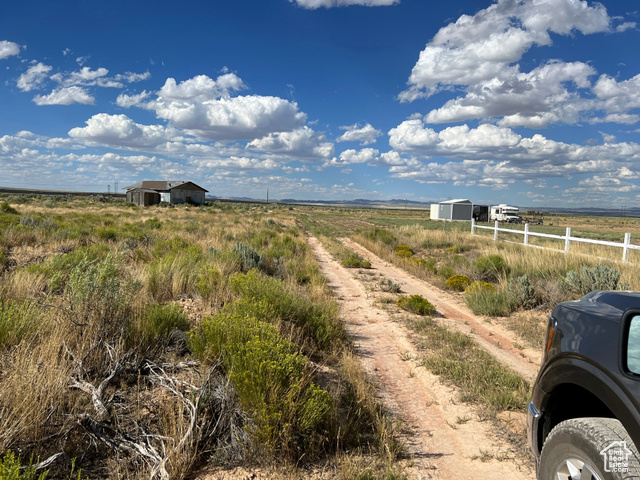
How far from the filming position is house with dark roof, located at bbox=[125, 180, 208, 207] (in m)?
59.2

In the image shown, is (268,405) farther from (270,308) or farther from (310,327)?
(310,327)

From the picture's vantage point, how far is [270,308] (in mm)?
5703

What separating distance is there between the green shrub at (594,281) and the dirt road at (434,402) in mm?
2431

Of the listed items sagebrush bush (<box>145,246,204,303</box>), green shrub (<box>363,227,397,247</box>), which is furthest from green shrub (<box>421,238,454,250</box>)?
sagebrush bush (<box>145,246,204,303</box>)

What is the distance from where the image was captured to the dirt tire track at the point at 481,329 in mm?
5961

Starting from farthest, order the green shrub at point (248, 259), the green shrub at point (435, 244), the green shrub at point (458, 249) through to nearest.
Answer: the green shrub at point (435, 244), the green shrub at point (458, 249), the green shrub at point (248, 259)

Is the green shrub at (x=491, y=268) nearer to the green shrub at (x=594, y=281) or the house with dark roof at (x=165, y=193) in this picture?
the green shrub at (x=594, y=281)

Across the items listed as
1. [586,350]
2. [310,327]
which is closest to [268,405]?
[586,350]

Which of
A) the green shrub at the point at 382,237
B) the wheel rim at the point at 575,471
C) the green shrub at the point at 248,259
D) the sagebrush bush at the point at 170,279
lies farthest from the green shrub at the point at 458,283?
the green shrub at the point at 382,237

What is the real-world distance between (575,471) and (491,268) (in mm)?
11071

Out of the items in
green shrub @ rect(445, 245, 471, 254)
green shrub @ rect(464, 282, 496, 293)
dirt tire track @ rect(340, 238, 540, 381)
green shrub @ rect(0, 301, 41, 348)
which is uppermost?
green shrub @ rect(0, 301, 41, 348)

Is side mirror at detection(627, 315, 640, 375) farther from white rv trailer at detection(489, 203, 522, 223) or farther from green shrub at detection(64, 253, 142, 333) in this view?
white rv trailer at detection(489, 203, 522, 223)

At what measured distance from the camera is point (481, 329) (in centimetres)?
784

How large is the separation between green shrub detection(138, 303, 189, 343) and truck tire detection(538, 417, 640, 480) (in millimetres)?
4111
